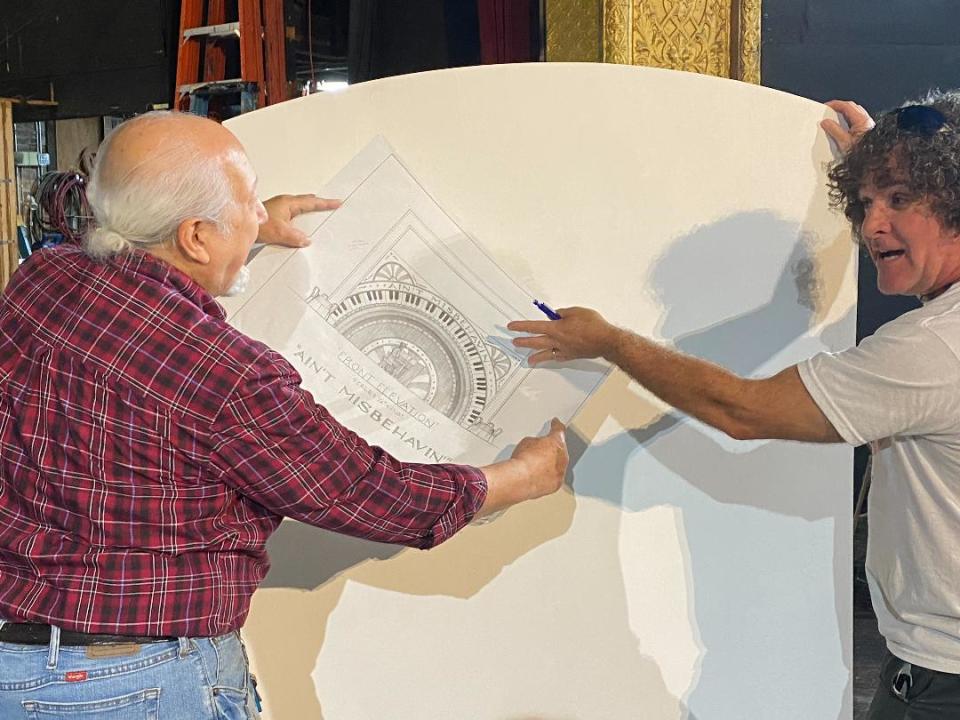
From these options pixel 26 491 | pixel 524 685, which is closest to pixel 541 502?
pixel 524 685

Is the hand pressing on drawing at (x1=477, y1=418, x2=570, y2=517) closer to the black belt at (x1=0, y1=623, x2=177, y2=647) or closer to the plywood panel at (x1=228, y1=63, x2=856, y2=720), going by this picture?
the plywood panel at (x1=228, y1=63, x2=856, y2=720)

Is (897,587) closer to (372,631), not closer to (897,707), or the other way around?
(897,707)

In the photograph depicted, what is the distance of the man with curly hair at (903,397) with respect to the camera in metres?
1.31

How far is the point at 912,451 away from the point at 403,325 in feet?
2.65

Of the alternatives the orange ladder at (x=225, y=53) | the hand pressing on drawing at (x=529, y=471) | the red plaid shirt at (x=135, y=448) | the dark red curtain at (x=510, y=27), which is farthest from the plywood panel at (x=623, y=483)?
the orange ladder at (x=225, y=53)

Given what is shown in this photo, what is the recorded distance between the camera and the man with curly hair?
51.7 inches

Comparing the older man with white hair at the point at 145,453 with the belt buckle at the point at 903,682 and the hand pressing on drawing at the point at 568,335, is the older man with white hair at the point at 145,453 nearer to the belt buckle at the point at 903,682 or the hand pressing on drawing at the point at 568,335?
the hand pressing on drawing at the point at 568,335

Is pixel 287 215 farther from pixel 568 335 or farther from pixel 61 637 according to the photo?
pixel 61 637

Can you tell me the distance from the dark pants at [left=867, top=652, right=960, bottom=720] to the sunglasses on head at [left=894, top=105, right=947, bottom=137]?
2.55 ft

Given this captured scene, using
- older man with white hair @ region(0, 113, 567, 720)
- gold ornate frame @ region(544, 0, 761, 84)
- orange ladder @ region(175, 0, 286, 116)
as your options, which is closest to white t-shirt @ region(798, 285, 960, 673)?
older man with white hair @ region(0, 113, 567, 720)

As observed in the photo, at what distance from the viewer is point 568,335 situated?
1.62m

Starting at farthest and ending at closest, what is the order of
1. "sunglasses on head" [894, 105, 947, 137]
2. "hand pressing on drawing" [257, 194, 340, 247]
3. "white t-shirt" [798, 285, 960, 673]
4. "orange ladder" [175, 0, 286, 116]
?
"orange ladder" [175, 0, 286, 116] < "hand pressing on drawing" [257, 194, 340, 247] < "sunglasses on head" [894, 105, 947, 137] < "white t-shirt" [798, 285, 960, 673]

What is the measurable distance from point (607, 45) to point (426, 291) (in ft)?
3.52

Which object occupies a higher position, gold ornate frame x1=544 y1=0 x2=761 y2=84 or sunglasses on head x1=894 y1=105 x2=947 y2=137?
gold ornate frame x1=544 y1=0 x2=761 y2=84
